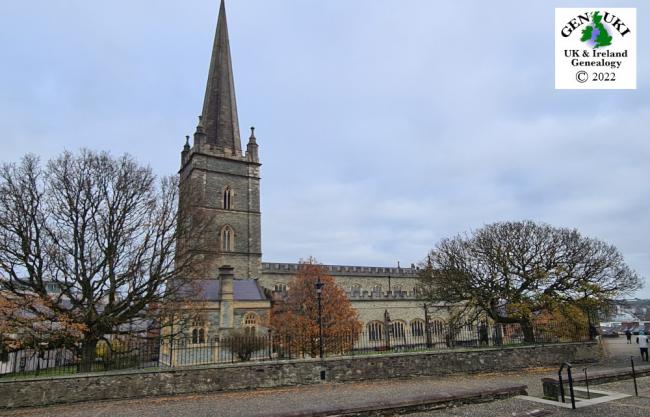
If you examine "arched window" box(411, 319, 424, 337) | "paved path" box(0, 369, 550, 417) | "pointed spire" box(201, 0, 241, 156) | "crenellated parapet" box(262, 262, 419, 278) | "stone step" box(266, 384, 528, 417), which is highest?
"pointed spire" box(201, 0, 241, 156)

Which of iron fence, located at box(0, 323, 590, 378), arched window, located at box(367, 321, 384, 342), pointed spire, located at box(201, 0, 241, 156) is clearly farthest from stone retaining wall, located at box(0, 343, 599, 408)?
pointed spire, located at box(201, 0, 241, 156)

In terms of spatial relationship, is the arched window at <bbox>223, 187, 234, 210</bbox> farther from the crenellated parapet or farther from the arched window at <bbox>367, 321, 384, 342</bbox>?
the arched window at <bbox>367, 321, 384, 342</bbox>

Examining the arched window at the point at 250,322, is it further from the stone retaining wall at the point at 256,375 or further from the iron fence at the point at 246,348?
the stone retaining wall at the point at 256,375

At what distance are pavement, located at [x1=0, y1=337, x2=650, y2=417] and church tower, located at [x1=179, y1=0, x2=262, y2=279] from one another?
25.4m

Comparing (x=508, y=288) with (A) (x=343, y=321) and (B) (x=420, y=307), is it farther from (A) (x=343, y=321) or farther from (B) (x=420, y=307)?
(B) (x=420, y=307)

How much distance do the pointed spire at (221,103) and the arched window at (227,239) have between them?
9.03m

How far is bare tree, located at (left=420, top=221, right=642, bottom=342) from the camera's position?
64.9 feet

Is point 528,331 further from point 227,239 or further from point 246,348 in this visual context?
point 227,239

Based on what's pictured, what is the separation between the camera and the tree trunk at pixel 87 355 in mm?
13507

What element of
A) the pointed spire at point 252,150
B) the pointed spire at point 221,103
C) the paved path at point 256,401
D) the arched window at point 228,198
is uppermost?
the pointed spire at point 221,103

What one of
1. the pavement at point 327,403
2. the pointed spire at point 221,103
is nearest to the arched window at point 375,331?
the pointed spire at point 221,103

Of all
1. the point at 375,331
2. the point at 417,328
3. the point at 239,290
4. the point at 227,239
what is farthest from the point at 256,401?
the point at 417,328

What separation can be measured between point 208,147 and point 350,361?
33.3 meters

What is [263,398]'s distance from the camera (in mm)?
11359
